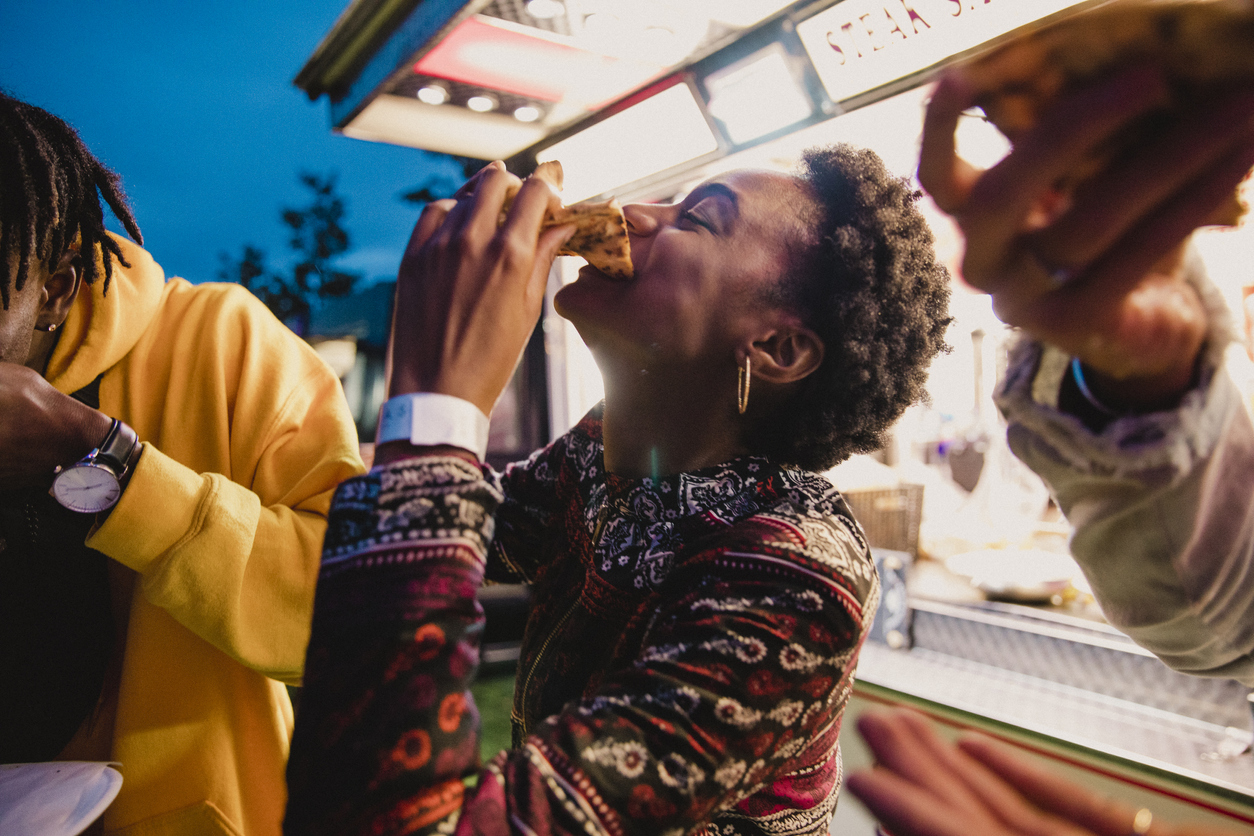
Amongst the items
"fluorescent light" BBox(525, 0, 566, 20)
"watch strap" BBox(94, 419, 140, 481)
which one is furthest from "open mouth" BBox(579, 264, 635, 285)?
"fluorescent light" BBox(525, 0, 566, 20)

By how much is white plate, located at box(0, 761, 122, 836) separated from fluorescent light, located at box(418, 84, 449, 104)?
281 centimetres

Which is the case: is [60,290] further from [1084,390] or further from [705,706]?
[1084,390]

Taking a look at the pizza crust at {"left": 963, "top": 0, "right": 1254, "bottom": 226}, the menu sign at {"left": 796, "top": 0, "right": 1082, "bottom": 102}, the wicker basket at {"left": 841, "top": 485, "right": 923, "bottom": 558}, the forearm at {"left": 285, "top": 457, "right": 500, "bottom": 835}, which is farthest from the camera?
the wicker basket at {"left": 841, "top": 485, "right": 923, "bottom": 558}

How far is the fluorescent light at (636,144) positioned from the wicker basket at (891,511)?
1709 millimetres

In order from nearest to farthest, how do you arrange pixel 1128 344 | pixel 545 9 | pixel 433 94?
pixel 1128 344 → pixel 545 9 → pixel 433 94

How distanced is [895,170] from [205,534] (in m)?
2.23

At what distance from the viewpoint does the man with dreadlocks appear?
105 centimetres

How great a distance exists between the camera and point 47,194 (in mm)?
1114

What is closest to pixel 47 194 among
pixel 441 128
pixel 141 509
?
pixel 141 509

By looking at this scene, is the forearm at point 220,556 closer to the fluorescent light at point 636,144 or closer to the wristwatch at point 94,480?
the wristwatch at point 94,480

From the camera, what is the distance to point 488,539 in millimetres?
783

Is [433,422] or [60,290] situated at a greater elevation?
[60,290]

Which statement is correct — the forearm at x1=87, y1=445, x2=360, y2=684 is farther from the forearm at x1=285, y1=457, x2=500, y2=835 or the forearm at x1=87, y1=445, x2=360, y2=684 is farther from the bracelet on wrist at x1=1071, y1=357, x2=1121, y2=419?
the bracelet on wrist at x1=1071, y1=357, x2=1121, y2=419

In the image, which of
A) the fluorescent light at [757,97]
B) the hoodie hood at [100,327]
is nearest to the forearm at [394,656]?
the hoodie hood at [100,327]
